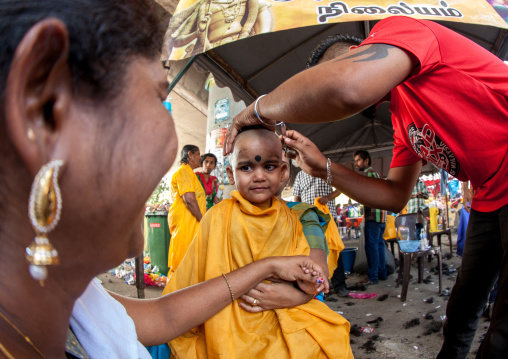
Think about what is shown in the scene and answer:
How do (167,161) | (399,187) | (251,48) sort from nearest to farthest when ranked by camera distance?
(167,161), (399,187), (251,48)

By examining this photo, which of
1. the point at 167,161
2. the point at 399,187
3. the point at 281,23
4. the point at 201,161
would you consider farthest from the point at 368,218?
the point at 167,161

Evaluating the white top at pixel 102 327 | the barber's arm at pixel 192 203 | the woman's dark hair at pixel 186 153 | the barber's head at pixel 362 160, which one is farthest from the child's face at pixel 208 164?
the white top at pixel 102 327

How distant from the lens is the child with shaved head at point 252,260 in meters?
1.40

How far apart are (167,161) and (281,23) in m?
2.09

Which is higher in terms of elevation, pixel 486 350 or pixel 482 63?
pixel 482 63

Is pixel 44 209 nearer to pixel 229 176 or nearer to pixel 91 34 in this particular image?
pixel 91 34

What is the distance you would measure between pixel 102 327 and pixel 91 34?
0.67 meters

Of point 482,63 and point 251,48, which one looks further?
point 251,48

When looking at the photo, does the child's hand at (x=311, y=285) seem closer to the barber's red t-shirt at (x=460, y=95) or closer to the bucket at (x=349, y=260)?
the barber's red t-shirt at (x=460, y=95)

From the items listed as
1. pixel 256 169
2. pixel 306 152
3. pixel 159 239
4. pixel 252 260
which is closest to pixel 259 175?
pixel 256 169

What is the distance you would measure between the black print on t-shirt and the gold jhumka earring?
1.56 metres

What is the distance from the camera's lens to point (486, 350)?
132 centimetres

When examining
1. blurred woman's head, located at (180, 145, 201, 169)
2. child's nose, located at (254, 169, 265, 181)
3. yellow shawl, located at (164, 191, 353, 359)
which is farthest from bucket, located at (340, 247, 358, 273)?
child's nose, located at (254, 169, 265, 181)

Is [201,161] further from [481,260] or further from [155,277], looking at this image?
[481,260]
